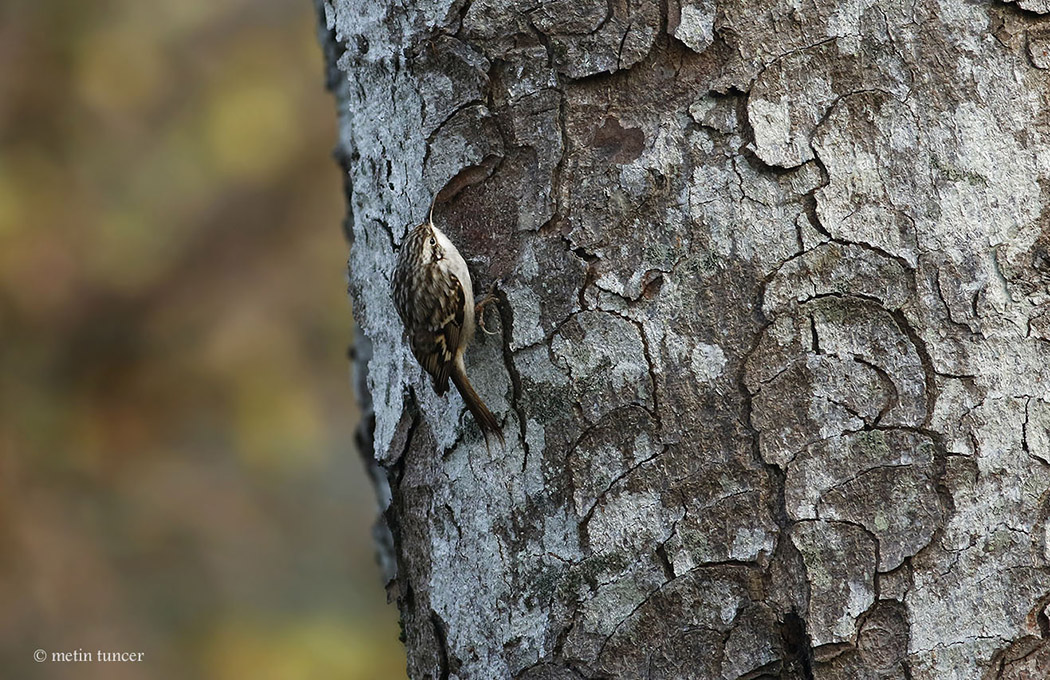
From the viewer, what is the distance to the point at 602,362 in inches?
81.1

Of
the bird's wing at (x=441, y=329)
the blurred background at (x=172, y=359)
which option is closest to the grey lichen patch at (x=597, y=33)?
the bird's wing at (x=441, y=329)

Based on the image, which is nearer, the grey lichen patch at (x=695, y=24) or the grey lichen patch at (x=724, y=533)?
the grey lichen patch at (x=724, y=533)

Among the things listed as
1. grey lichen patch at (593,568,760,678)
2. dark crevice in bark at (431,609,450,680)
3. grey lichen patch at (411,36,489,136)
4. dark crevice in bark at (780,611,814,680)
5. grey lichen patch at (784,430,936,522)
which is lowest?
dark crevice in bark at (780,611,814,680)

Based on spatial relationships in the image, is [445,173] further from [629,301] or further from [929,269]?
[929,269]

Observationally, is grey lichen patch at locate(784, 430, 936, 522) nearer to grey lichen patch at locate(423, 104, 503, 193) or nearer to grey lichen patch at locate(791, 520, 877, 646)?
grey lichen patch at locate(791, 520, 877, 646)

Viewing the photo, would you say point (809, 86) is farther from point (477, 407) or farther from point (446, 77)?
point (477, 407)

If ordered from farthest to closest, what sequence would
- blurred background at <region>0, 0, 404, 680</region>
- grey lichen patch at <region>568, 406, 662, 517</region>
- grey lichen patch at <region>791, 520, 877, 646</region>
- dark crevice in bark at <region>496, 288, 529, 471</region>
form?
1. blurred background at <region>0, 0, 404, 680</region>
2. dark crevice in bark at <region>496, 288, 529, 471</region>
3. grey lichen patch at <region>568, 406, 662, 517</region>
4. grey lichen patch at <region>791, 520, 877, 646</region>

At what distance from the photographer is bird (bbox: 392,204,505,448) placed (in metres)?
2.22

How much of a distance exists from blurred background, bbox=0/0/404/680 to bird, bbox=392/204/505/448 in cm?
617

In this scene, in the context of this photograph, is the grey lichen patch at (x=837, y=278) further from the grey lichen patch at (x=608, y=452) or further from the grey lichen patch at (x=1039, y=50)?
the grey lichen patch at (x=1039, y=50)

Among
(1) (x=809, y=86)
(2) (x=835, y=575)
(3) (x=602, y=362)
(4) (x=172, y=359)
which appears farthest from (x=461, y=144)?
(4) (x=172, y=359)

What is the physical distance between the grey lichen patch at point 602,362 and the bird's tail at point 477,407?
17cm

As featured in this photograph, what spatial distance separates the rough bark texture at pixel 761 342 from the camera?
1920mm

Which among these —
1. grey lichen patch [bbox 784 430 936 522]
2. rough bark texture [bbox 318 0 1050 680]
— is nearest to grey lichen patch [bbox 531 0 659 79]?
rough bark texture [bbox 318 0 1050 680]
